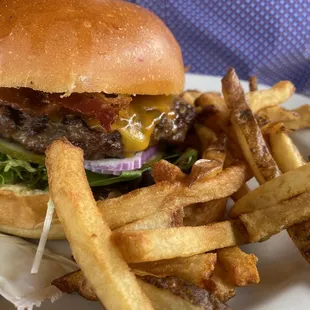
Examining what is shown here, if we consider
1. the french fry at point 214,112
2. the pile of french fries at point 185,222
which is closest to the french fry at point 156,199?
the pile of french fries at point 185,222

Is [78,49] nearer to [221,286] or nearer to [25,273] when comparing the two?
[25,273]

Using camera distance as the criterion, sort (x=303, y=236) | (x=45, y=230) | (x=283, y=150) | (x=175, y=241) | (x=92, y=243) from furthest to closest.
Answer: (x=283, y=150), (x=45, y=230), (x=303, y=236), (x=175, y=241), (x=92, y=243)

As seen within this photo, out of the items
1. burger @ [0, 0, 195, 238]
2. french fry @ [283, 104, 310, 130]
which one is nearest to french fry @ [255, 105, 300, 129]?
french fry @ [283, 104, 310, 130]

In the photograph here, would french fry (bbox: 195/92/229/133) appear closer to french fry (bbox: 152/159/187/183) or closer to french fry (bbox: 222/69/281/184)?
french fry (bbox: 222/69/281/184)

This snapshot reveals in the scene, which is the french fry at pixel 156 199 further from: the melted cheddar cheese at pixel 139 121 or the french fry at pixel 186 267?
the melted cheddar cheese at pixel 139 121

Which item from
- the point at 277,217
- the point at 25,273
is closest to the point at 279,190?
the point at 277,217
